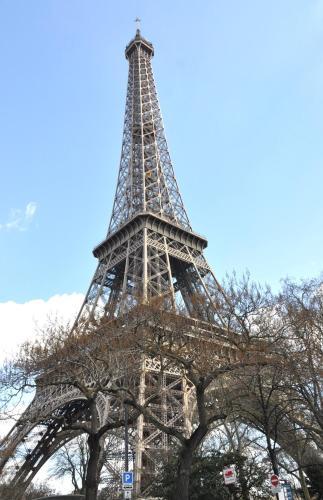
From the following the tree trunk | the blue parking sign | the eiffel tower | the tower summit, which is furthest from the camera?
the tower summit

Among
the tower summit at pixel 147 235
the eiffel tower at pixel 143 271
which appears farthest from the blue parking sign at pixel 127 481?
the tower summit at pixel 147 235

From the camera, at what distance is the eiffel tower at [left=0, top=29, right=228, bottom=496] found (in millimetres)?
26559

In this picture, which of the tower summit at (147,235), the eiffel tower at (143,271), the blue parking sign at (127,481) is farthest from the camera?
the tower summit at (147,235)

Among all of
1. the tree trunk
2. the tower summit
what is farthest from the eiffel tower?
the tree trunk

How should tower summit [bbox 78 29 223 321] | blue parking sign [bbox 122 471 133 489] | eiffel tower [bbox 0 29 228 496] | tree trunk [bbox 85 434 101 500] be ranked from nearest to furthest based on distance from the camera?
tree trunk [bbox 85 434 101 500] < blue parking sign [bbox 122 471 133 489] < eiffel tower [bbox 0 29 228 496] < tower summit [bbox 78 29 223 321]

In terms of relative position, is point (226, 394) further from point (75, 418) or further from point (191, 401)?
point (75, 418)

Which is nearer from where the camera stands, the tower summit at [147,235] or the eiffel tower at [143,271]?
the eiffel tower at [143,271]

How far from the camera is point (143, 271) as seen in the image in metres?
37.1

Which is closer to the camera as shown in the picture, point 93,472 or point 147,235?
point 93,472

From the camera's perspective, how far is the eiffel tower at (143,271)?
26559mm

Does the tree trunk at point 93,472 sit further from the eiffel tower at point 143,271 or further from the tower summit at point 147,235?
the tower summit at point 147,235

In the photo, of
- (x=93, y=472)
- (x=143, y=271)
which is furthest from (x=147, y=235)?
(x=93, y=472)

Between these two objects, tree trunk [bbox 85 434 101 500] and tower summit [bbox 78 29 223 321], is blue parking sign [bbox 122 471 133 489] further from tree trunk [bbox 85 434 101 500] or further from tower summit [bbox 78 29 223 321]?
tower summit [bbox 78 29 223 321]

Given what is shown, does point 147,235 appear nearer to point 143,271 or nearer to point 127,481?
point 143,271
